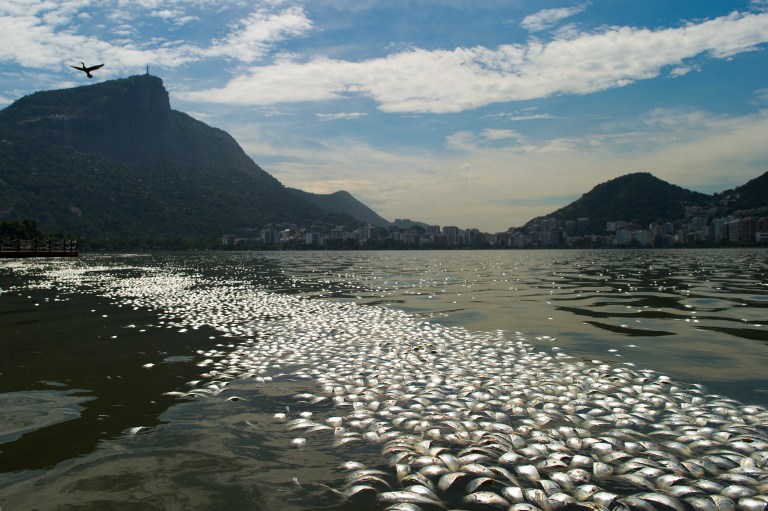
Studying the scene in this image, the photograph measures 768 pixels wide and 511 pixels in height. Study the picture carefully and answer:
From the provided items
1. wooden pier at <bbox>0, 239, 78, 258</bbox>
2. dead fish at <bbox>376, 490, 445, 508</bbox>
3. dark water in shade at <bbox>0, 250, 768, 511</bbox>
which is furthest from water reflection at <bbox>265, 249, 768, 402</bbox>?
wooden pier at <bbox>0, 239, 78, 258</bbox>

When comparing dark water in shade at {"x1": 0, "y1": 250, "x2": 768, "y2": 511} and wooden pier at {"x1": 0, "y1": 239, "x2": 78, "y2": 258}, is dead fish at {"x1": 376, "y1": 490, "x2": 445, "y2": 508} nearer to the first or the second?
dark water in shade at {"x1": 0, "y1": 250, "x2": 768, "y2": 511}

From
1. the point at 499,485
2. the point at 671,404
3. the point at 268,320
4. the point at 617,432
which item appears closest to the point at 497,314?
the point at 268,320

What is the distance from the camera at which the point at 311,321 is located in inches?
870

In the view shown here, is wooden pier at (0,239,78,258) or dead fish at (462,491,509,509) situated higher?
wooden pier at (0,239,78,258)

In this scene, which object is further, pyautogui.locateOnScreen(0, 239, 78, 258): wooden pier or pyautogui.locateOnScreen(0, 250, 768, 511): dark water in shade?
pyautogui.locateOnScreen(0, 239, 78, 258): wooden pier

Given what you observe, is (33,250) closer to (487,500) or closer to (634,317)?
(634,317)

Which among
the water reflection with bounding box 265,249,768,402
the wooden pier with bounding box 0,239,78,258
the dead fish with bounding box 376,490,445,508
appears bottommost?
the water reflection with bounding box 265,249,768,402

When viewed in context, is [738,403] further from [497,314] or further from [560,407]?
[497,314]

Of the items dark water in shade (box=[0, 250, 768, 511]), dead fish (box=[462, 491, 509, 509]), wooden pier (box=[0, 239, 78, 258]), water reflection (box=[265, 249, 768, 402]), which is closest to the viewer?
dead fish (box=[462, 491, 509, 509])

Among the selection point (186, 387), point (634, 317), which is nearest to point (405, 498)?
point (186, 387)

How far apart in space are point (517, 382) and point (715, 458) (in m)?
4.85

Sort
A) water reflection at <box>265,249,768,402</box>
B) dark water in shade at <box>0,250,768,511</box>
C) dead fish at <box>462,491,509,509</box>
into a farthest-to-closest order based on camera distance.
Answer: water reflection at <box>265,249,768,402</box>, dark water in shade at <box>0,250,768,511</box>, dead fish at <box>462,491,509,509</box>

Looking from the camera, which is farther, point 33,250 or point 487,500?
point 33,250

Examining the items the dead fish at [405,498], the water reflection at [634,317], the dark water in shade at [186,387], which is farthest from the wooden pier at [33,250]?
the dead fish at [405,498]
